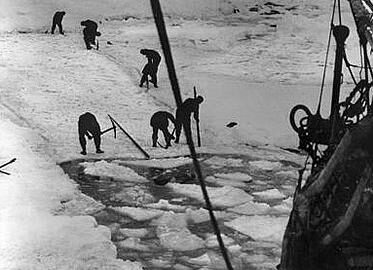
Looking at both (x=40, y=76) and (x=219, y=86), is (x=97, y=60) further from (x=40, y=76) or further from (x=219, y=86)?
(x=219, y=86)

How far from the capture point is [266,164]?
4.46m

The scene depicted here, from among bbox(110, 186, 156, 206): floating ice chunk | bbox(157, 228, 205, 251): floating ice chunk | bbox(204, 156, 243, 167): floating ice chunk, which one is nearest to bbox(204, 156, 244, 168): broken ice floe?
bbox(204, 156, 243, 167): floating ice chunk

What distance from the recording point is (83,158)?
14.6 feet

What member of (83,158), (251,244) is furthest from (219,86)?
(251,244)

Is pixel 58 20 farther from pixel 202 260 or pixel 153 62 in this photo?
pixel 202 260

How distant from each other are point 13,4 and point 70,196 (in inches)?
207

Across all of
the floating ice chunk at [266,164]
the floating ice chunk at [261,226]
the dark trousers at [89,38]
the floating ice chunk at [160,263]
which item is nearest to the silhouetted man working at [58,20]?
the dark trousers at [89,38]

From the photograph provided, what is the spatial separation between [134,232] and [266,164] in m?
1.34

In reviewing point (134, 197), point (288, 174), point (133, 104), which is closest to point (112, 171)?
point (134, 197)

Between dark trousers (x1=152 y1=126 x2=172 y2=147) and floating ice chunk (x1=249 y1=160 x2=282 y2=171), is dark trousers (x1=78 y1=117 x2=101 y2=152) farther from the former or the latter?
floating ice chunk (x1=249 y1=160 x2=282 y2=171)

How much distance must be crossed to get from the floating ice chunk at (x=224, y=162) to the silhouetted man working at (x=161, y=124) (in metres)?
0.35

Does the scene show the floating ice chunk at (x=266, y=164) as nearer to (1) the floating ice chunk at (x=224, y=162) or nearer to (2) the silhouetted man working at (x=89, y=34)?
(1) the floating ice chunk at (x=224, y=162)

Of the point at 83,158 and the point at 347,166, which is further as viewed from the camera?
the point at 83,158

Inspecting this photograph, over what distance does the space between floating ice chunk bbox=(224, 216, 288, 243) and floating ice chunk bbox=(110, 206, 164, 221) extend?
35cm
